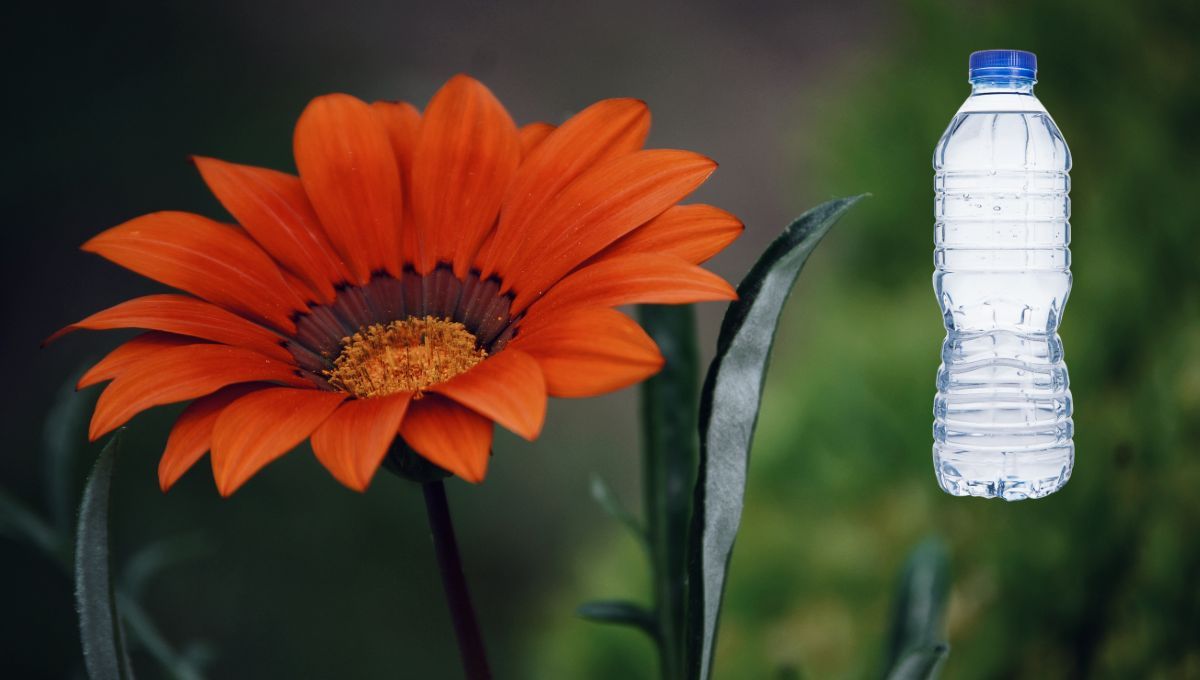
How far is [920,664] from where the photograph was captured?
1.36 ft

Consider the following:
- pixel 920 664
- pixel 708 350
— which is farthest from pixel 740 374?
pixel 708 350

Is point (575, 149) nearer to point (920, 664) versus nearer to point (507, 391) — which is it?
point (507, 391)

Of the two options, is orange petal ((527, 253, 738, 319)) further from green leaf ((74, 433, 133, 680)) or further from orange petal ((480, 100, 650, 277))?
green leaf ((74, 433, 133, 680))

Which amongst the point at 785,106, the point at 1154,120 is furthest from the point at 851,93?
the point at 785,106

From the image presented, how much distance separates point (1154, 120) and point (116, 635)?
2.85 feet

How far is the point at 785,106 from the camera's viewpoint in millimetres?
3477

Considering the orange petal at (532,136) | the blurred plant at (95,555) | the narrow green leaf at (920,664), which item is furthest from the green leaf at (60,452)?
the narrow green leaf at (920,664)

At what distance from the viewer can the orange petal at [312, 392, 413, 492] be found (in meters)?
0.31

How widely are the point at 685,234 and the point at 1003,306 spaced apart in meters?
0.31

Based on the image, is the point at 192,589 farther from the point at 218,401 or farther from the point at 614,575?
the point at 218,401

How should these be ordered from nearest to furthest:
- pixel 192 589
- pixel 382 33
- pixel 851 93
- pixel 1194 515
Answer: pixel 1194 515 < pixel 851 93 < pixel 192 589 < pixel 382 33

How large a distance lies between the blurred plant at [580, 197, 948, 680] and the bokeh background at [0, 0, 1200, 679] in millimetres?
211

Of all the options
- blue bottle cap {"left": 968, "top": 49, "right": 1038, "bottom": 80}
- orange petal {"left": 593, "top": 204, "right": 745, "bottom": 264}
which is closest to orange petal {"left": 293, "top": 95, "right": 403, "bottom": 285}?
orange petal {"left": 593, "top": 204, "right": 745, "bottom": 264}

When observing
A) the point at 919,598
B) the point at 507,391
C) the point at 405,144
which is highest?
the point at 405,144
